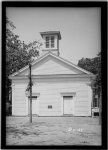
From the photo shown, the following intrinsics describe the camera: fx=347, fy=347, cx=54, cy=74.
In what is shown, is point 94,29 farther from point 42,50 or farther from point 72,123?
point 72,123

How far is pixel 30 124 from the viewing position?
463 cm

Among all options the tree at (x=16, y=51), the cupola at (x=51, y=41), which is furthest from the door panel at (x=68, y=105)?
A: the tree at (x=16, y=51)

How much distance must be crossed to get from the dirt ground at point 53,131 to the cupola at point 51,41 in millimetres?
914

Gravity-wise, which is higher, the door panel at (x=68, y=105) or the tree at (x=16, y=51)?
the tree at (x=16, y=51)

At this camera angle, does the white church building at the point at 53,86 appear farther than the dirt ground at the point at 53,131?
Yes

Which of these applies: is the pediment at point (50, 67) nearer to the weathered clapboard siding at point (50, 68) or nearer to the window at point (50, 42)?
the weathered clapboard siding at point (50, 68)

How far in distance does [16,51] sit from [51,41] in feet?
1.63

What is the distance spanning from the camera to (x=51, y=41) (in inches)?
182

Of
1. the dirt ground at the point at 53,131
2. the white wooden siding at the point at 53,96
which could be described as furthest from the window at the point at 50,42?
the dirt ground at the point at 53,131

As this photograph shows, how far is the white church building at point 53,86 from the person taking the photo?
4613 millimetres

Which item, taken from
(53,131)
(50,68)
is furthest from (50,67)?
(53,131)

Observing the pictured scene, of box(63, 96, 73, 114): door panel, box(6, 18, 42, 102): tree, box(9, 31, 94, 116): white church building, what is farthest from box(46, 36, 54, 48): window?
box(63, 96, 73, 114): door panel

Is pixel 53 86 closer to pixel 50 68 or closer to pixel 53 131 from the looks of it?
pixel 50 68

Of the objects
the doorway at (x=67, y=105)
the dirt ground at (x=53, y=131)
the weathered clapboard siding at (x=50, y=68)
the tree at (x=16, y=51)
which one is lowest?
the dirt ground at (x=53, y=131)
